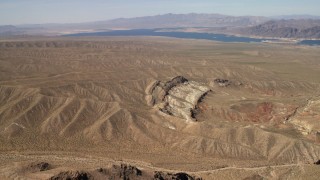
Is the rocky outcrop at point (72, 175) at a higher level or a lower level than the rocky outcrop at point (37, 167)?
higher

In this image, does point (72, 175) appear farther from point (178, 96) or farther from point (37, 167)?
point (178, 96)

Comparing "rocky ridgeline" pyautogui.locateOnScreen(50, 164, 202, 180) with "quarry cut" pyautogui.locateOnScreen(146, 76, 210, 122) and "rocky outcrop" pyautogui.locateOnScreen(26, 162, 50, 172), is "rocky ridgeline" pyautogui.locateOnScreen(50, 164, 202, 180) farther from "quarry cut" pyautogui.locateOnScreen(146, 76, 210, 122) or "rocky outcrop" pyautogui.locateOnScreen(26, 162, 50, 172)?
"quarry cut" pyautogui.locateOnScreen(146, 76, 210, 122)

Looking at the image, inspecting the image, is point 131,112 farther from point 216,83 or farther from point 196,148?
point 216,83

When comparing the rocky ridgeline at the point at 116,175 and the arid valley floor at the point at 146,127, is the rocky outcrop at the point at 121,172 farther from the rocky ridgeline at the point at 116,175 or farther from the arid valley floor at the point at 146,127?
the arid valley floor at the point at 146,127

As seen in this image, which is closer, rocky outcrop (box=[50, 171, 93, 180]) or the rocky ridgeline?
rocky outcrop (box=[50, 171, 93, 180])

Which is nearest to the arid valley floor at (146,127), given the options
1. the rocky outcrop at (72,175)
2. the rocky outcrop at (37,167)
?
the rocky outcrop at (37,167)

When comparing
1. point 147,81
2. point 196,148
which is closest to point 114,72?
point 147,81

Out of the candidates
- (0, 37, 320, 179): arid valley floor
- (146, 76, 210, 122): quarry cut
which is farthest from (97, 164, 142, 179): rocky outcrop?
(146, 76, 210, 122): quarry cut

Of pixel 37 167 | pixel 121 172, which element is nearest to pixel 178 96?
pixel 37 167
